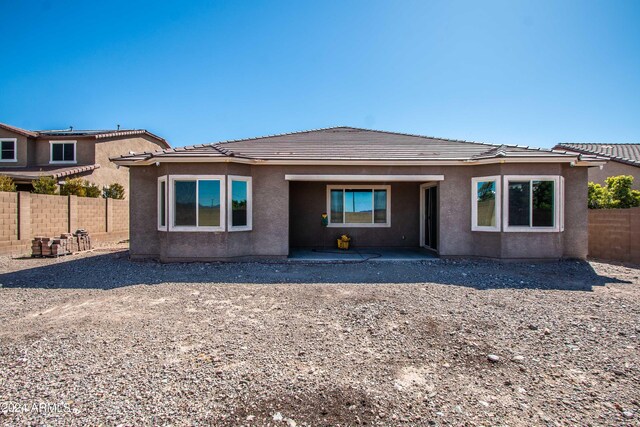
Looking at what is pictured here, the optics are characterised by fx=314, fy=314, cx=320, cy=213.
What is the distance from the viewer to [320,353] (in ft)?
12.2

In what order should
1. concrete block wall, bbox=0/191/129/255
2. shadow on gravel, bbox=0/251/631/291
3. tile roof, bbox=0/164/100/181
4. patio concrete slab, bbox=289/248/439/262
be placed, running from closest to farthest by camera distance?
shadow on gravel, bbox=0/251/631/291
patio concrete slab, bbox=289/248/439/262
concrete block wall, bbox=0/191/129/255
tile roof, bbox=0/164/100/181

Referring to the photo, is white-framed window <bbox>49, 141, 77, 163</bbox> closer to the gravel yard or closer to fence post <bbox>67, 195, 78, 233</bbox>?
fence post <bbox>67, 195, 78, 233</bbox>

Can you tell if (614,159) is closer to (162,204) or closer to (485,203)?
(485,203)

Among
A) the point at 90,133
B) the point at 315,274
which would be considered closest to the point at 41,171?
the point at 90,133

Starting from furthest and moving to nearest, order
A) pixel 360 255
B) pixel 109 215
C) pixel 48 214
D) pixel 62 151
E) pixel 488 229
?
pixel 62 151
pixel 109 215
pixel 48 214
pixel 360 255
pixel 488 229

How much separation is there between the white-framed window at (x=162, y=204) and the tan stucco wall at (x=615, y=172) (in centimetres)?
2142

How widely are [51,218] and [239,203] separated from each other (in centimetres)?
847

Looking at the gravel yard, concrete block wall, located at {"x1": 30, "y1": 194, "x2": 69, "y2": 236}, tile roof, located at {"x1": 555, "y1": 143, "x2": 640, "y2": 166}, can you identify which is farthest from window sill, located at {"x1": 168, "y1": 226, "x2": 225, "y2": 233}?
tile roof, located at {"x1": 555, "y1": 143, "x2": 640, "y2": 166}

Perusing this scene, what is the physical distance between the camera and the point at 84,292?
6.36m

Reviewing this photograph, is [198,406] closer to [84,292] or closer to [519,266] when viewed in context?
[84,292]

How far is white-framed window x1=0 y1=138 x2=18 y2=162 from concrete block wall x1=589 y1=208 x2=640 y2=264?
30.1m

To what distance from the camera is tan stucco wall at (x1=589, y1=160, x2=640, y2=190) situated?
17.0 meters

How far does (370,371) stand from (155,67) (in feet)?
43.5

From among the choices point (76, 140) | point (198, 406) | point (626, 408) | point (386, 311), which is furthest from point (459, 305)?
point (76, 140)
